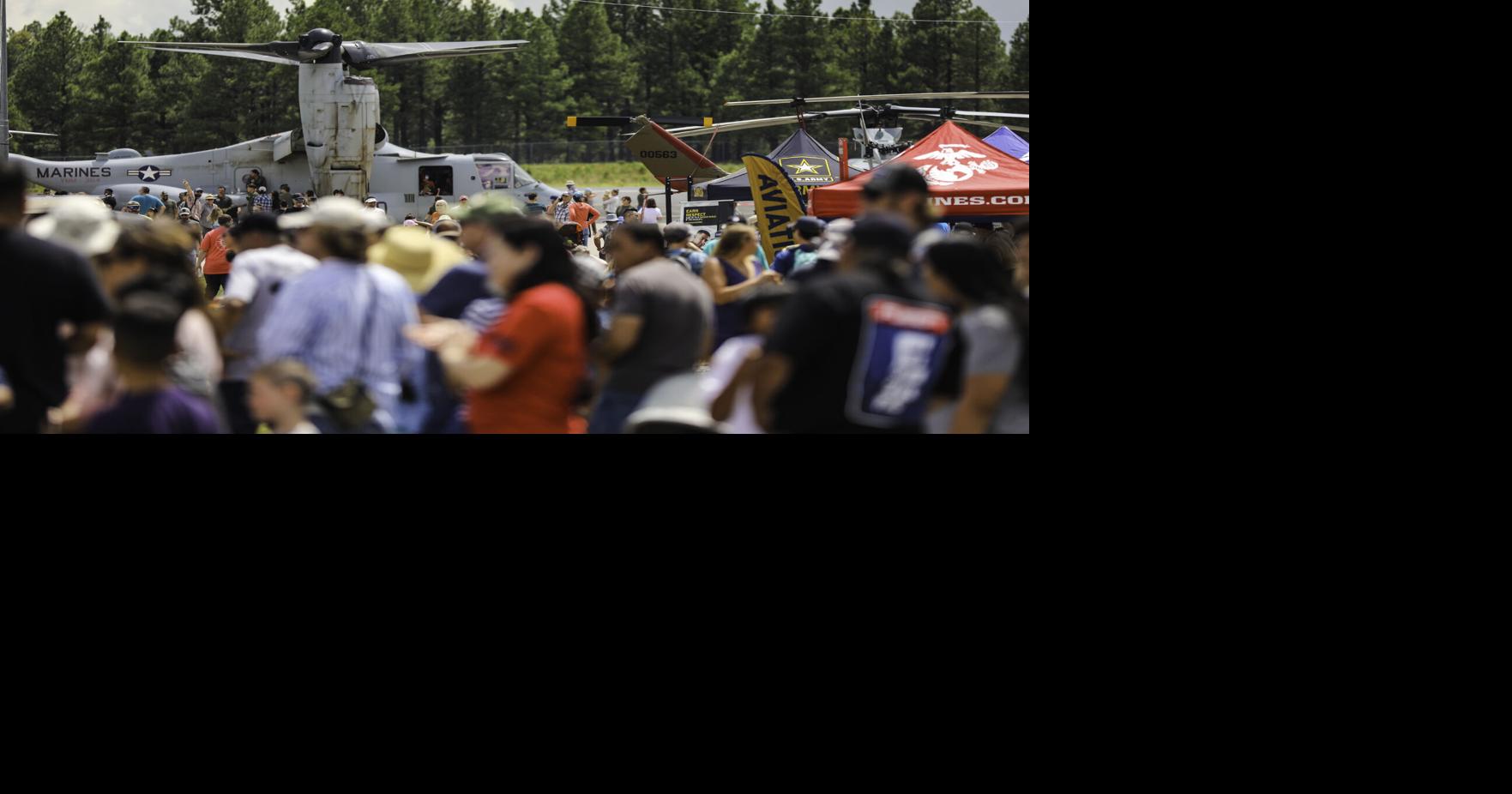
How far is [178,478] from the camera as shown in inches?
184

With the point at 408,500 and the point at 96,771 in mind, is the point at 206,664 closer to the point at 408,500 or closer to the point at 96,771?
the point at 96,771

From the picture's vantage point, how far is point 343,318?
14.0 feet

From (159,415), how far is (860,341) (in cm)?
220

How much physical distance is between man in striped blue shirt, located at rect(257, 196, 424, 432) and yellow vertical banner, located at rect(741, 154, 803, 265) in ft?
28.9

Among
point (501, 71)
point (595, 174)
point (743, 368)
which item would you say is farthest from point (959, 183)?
point (501, 71)

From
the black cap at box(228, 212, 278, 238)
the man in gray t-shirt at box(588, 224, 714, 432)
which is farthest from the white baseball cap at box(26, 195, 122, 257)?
the man in gray t-shirt at box(588, 224, 714, 432)

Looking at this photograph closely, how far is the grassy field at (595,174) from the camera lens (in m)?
57.5

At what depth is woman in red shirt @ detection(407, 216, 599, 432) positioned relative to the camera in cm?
434

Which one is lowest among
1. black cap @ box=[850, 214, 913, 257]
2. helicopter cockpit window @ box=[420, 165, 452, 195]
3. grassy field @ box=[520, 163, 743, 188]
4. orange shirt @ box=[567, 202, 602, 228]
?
black cap @ box=[850, 214, 913, 257]

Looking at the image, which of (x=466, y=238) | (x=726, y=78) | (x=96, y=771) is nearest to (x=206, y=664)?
(x=96, y=771)

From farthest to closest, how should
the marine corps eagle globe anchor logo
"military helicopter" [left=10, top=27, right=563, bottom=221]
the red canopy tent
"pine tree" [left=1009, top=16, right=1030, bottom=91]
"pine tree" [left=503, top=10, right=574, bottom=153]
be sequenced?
1. "pine tree" [left=503, top=10, right=574, bottom=153]
2. "pine tree" [left=1009, top=16, right=1030, bottom=91]
3. "military helicopter" [left=10, top=27, right=563, bottom=221]
4. the marine corps eagle globe anchor logo
5. the red canopy tent

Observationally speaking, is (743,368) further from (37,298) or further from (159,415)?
(37,298)

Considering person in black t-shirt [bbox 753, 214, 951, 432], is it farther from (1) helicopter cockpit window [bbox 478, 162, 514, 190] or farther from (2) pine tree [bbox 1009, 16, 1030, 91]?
(2) pine tree [bbox 1009, 16, 1030, 91]

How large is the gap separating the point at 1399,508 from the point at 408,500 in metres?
3.43
